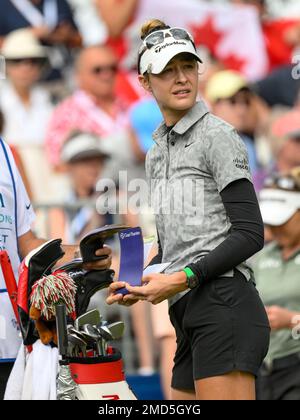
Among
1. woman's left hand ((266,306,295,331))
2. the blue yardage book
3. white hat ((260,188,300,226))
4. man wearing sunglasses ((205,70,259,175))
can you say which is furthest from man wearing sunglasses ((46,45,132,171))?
the blue yardage book

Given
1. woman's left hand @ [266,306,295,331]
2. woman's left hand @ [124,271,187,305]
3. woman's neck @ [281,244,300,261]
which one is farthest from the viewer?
woman's neck @ [281,244,300,261]

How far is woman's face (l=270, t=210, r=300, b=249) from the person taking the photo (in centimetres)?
750

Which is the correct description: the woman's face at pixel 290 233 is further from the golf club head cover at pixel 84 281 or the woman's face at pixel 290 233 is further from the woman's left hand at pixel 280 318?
the golf club head cover at pixel 84 281

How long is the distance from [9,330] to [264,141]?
604 cm

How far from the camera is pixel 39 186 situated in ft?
33.3

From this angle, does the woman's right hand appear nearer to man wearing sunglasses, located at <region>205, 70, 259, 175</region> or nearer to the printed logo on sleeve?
the printed logo on sleeve

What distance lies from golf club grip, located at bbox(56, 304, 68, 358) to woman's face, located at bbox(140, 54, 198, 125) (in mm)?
902

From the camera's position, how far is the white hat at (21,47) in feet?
34.7

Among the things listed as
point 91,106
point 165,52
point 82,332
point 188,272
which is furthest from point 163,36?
point 91,106

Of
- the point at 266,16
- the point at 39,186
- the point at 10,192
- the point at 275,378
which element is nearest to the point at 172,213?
the point at 10,192

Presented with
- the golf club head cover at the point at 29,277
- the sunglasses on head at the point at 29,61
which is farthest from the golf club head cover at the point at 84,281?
the sunglasses on head at the point at 29,61

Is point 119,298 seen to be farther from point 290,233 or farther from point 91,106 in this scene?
point 91,106

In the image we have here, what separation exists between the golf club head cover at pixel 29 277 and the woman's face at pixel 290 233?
122 inches
